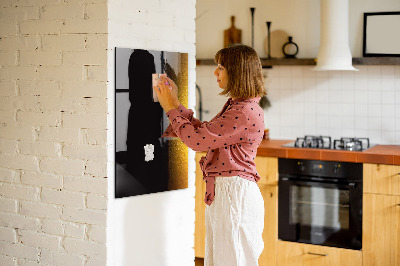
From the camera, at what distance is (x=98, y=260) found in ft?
9.23

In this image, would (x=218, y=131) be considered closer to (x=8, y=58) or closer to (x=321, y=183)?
(x=8, y=58)

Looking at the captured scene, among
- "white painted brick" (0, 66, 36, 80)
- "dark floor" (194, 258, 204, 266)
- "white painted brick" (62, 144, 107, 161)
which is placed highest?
"white painted brick" (0, 66, 36, 80)

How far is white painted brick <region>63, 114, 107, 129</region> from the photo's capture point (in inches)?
108

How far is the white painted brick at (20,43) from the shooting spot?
293cm

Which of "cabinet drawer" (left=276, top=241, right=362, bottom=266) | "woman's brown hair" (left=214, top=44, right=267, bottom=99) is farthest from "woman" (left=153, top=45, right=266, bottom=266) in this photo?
"cabinet drawer" (left=276, top=241, right=362, bottom=266)

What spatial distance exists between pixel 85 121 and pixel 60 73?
0.28m

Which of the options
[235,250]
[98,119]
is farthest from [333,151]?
[98,119]

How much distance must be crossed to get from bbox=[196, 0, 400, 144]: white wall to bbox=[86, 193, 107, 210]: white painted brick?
2.33m

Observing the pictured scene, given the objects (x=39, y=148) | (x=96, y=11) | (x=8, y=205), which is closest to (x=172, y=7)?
(x=96, y=11)

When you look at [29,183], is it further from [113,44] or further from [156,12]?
[156,12]

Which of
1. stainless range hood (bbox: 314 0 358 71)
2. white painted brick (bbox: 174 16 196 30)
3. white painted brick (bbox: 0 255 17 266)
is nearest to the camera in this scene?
white painted brick (bbox: 174 16 196 30)

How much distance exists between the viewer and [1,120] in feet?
10.2

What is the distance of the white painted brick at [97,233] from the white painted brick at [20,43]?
0.95 m

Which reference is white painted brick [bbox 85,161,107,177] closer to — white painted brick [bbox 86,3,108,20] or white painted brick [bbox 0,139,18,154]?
white painted brick [bbox 0,139,18,154]
